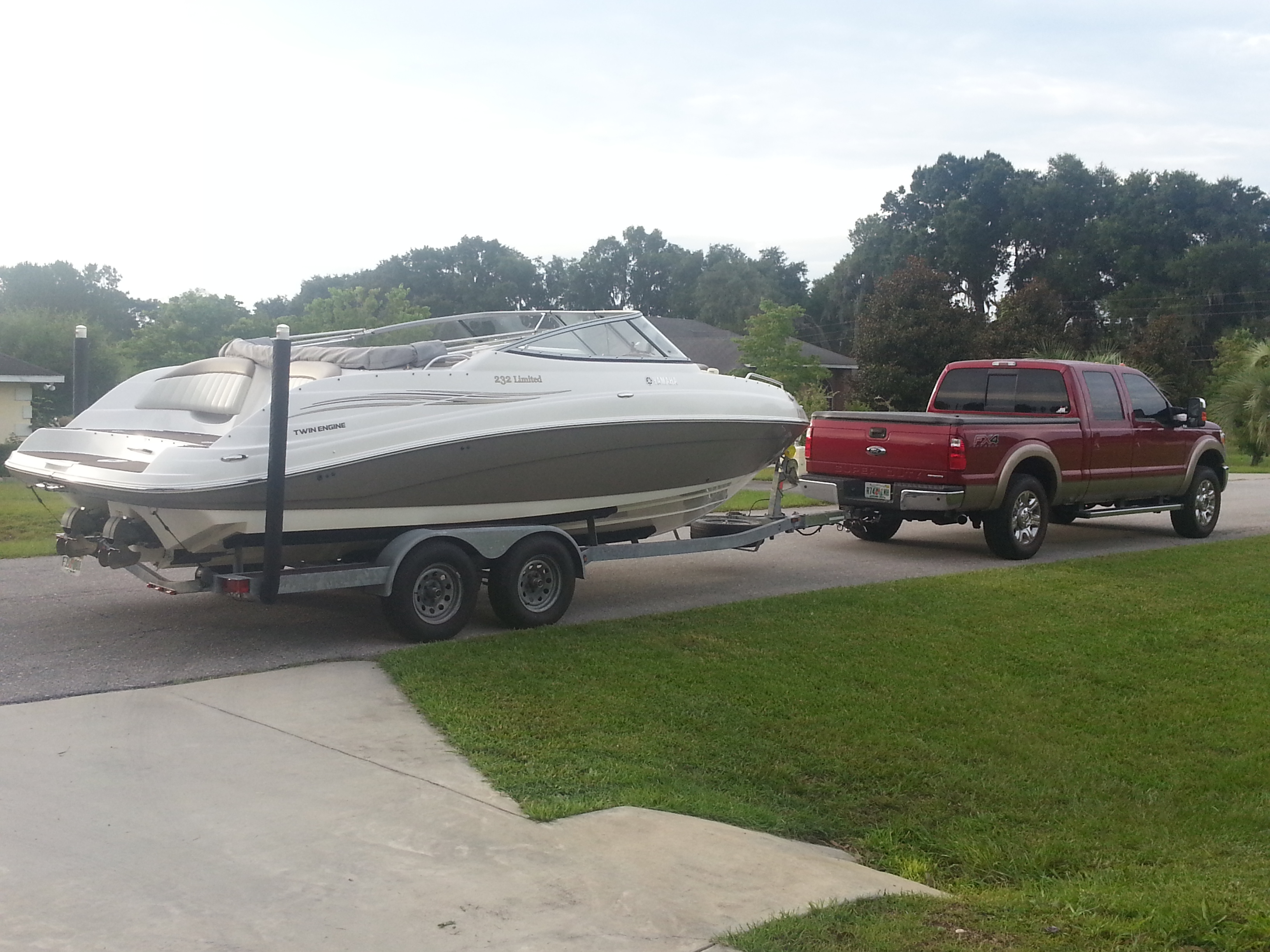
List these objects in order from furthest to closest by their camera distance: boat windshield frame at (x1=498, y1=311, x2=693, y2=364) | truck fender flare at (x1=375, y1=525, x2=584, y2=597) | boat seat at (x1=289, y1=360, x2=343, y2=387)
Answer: boat windshield frame at (x1=498, y1=311, x2=693, y2=364), boat seat at (x1=289, y1=360, x2=343, y2=387), truck fender flare at (x1=375, y1=525, x2=584, y2=597)

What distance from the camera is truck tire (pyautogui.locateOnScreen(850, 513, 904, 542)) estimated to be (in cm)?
1427

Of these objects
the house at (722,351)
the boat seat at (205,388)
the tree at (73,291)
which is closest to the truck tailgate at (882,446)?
the boat seat at (205,388)

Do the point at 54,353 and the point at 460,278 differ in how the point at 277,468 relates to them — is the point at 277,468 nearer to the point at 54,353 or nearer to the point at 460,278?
the point at 54,353

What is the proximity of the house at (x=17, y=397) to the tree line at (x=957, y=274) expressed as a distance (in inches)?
332

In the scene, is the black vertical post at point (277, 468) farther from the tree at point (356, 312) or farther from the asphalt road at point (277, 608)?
the tree at point (356, 312)

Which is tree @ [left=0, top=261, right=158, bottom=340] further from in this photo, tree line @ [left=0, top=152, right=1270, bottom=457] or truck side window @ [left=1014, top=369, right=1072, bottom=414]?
truck side window @ [left=1014, top=369, right=1072, bottom=414]

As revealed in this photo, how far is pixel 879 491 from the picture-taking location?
12680 millimetres

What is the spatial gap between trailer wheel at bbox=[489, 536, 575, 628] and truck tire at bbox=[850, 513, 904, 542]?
5857mm

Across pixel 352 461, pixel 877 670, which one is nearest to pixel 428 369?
pixel 352 461

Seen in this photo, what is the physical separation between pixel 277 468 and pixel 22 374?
29.3m

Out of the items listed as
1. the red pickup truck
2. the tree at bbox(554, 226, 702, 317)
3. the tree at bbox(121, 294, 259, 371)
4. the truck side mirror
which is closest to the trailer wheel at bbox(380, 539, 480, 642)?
the red pickup truck

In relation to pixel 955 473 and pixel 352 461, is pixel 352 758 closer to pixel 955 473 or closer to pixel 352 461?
pixel 352 461

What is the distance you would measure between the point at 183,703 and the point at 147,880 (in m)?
2.54

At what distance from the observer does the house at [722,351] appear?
46.9 metres
